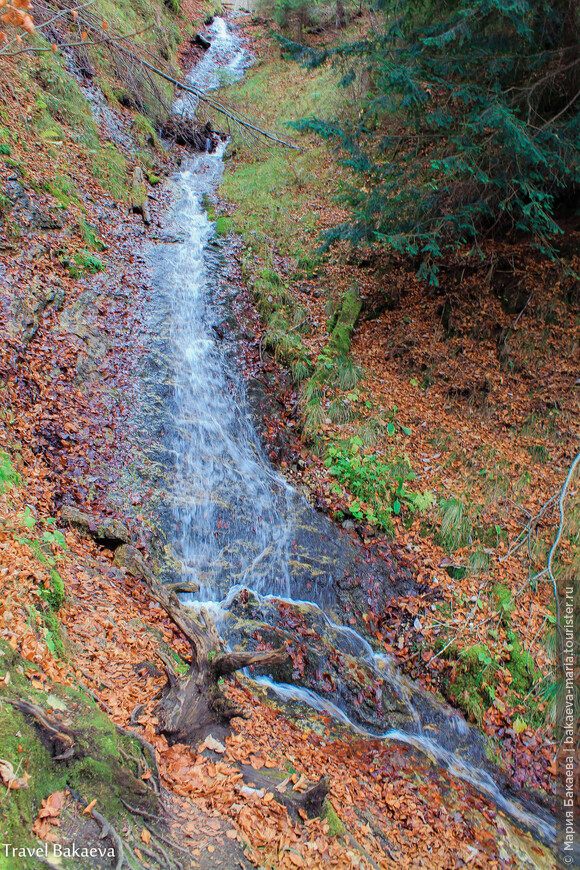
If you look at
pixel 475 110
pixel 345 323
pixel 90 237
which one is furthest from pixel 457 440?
pixel 90 237

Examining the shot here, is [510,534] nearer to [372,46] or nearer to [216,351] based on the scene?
[216,351]

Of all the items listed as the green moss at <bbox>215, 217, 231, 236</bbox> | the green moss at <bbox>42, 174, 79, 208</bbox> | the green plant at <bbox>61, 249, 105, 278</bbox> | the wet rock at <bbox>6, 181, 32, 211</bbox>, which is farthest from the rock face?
the green moss at <bbox>215, 217, 231, 236</bbox>

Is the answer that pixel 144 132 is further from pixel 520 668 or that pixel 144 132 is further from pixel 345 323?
pixel 520 668

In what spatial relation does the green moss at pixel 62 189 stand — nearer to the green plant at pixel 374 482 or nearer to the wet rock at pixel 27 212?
the wet rock at pixel 27 212

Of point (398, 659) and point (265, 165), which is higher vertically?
point (265, 165)

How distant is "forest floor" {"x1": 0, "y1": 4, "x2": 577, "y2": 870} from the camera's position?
9.37 ft

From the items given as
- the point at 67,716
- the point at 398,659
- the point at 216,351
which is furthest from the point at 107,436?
the point at 398,659

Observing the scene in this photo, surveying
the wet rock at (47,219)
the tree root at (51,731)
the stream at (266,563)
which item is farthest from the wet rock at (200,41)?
the tree root at (51,731)

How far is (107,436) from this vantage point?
677 cm

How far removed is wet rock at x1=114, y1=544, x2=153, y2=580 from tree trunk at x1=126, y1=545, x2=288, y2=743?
1.22 metres

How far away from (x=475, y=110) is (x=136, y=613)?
8.21m

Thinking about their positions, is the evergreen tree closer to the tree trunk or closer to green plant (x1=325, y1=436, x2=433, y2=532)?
green plant (x1=325, y1=436, x2=433, y2=532)

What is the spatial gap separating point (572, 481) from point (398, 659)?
12.5ft

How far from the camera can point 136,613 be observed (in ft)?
16.0
